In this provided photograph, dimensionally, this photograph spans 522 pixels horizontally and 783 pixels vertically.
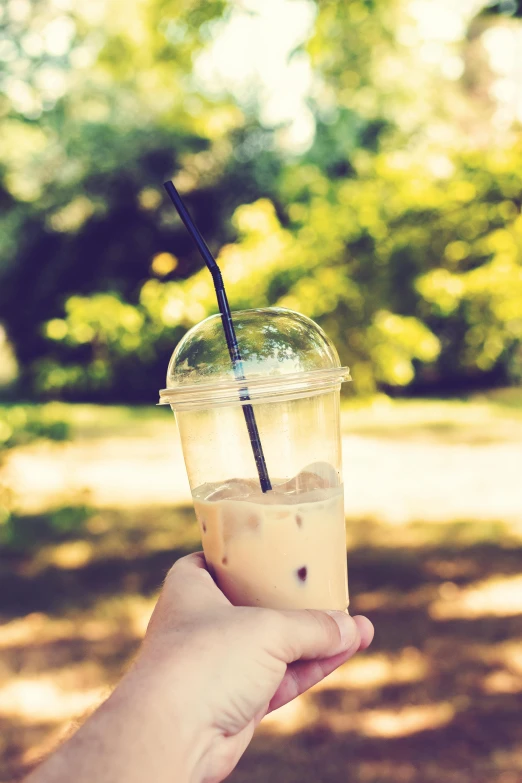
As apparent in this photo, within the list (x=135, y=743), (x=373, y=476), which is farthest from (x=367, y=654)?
(x=373, y=476)

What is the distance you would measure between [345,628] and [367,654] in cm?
280

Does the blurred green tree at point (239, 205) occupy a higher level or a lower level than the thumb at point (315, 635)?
higher

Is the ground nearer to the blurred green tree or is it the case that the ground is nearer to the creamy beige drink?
the creamy beige drink

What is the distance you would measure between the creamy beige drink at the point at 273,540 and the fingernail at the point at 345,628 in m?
0.05

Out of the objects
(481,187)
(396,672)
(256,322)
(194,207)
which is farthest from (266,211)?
Result: (194,207)

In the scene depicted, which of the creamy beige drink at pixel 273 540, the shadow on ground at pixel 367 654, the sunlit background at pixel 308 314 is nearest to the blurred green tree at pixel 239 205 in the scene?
the sunlit background at pixel 308 314

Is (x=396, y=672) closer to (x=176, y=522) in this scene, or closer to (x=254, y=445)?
(x=254, y=445)

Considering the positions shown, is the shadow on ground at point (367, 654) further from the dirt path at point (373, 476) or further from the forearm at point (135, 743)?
the forearm at point (135, 743)

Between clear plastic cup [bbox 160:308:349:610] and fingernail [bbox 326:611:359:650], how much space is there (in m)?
0.05

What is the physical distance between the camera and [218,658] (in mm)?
1269

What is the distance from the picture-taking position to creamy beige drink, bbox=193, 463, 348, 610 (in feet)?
4.91

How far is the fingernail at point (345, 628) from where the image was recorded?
1.48m

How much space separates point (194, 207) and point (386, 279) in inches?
297

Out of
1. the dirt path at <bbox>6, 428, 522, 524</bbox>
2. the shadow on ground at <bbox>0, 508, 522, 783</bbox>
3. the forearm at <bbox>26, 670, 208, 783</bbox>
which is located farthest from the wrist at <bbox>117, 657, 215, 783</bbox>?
the dirt path at <bbox>6, 428, 522, 524</bbox>
